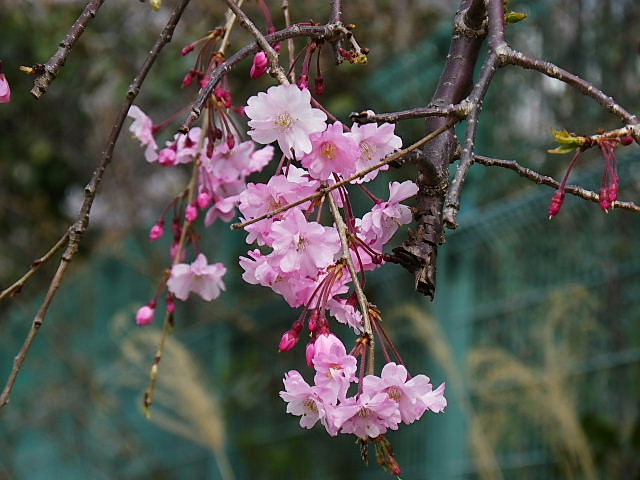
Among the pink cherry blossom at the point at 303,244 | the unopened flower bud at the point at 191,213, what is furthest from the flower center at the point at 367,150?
the unopened flower bud at the point at 191,213

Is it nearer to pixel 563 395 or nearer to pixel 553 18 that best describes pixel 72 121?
pixel 553 18

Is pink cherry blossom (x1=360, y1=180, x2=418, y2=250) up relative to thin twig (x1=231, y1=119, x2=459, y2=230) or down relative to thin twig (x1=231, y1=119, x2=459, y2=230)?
up

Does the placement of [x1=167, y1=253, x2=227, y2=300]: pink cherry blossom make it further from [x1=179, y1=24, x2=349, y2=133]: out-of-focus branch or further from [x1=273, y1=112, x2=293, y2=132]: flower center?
[x1=273, y1=112, x2=293, y2=132]: flower center

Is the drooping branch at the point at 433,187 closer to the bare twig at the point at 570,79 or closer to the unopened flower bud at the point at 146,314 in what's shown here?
the bare twig at the point at 570,79

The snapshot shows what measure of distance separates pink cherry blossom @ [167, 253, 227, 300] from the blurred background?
6.40ft

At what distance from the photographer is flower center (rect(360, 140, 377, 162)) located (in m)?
1.17

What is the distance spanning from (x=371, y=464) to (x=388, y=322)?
0.61 metres

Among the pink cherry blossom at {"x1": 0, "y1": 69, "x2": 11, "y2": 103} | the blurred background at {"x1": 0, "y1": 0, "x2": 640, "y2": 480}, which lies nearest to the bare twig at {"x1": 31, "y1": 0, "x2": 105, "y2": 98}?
the pink cherry blossom at {"x1": 0, "y1": 69, "x2": 11, "y2": 103}

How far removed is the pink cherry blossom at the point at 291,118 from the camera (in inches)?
43.9

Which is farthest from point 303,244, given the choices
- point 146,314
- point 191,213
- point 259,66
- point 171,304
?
point 146,314

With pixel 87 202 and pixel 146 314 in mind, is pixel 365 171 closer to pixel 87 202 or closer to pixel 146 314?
pixel 87 202

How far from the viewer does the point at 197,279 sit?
1.82 m

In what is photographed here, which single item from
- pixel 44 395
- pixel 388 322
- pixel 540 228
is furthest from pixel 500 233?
pixel 44 395

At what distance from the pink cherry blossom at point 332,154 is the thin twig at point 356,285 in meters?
0.03
